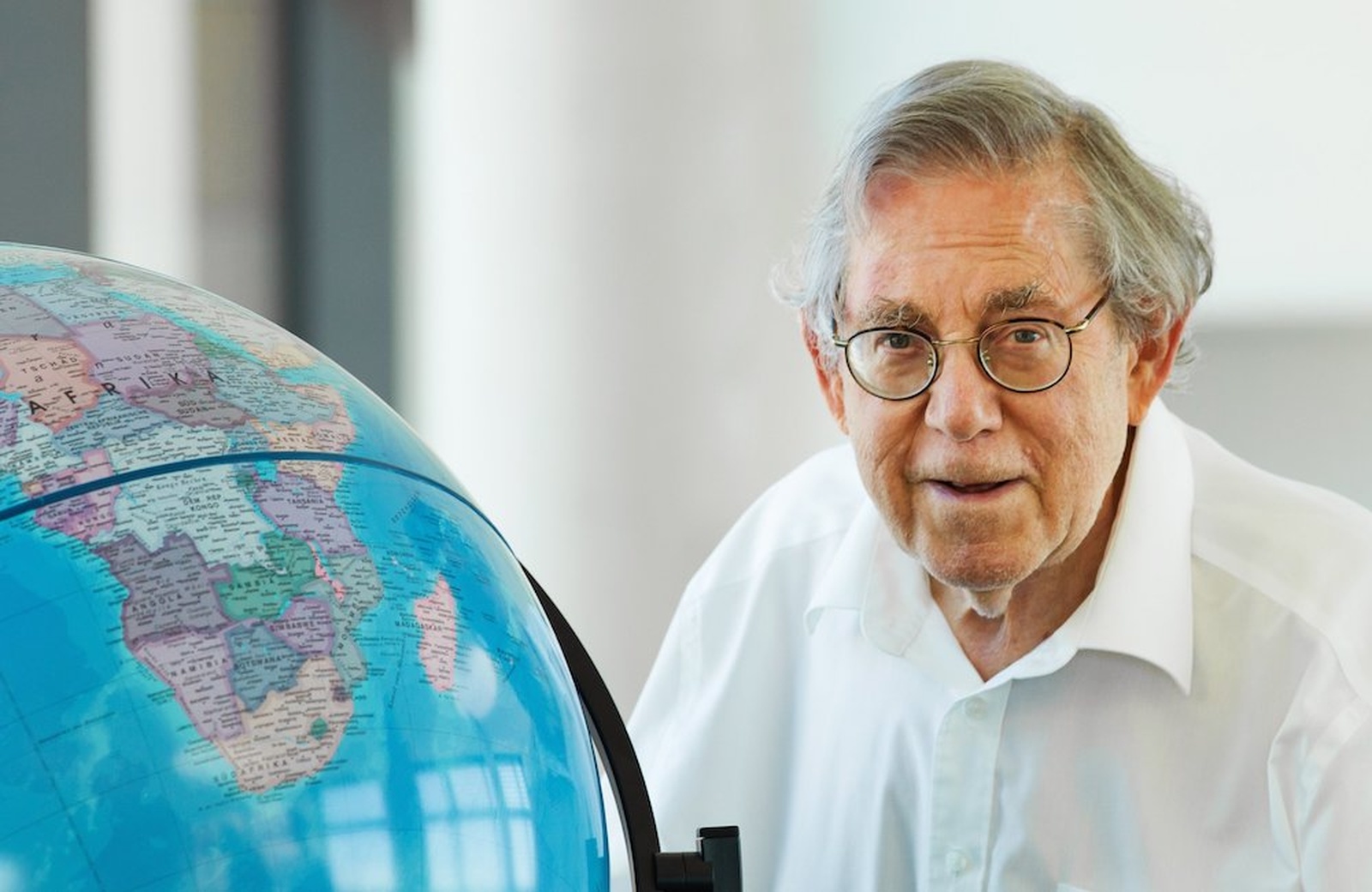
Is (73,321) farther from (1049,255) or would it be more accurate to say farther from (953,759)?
(953,759)

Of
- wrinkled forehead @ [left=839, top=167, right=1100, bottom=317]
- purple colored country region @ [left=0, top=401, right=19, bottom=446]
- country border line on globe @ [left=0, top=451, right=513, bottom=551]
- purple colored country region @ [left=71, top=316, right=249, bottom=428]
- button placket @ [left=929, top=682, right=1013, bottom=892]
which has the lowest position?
button placket @ [left=929, top=682, right=1013, bottom=892]

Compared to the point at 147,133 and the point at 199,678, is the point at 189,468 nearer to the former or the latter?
the point at 199,678

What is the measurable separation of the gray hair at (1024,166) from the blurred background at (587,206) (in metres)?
1.37

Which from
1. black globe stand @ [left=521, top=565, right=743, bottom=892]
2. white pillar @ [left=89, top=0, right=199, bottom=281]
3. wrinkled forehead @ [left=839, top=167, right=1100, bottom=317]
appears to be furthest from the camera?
white pillar @ [left=89, top=0, right=199, bottom=281]

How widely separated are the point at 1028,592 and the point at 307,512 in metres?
0.72

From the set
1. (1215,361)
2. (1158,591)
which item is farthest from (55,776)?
(1215,361)

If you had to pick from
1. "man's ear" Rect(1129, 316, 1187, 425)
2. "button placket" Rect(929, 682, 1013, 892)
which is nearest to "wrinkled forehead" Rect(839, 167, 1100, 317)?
"man's ear" Rect(1129, 316, 1187, 425)

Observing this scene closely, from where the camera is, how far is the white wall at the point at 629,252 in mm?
2738

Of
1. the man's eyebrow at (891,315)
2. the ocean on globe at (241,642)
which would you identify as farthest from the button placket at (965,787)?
the ocean on globe at (241,642)

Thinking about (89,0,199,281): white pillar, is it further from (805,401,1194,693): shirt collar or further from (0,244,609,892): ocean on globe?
(0,244,609,892): ocean on globe

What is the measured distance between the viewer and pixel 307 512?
66cm

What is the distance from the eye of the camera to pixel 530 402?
284 centimetres

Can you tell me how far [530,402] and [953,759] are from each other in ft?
5.68

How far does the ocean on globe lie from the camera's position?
0.57 metres
